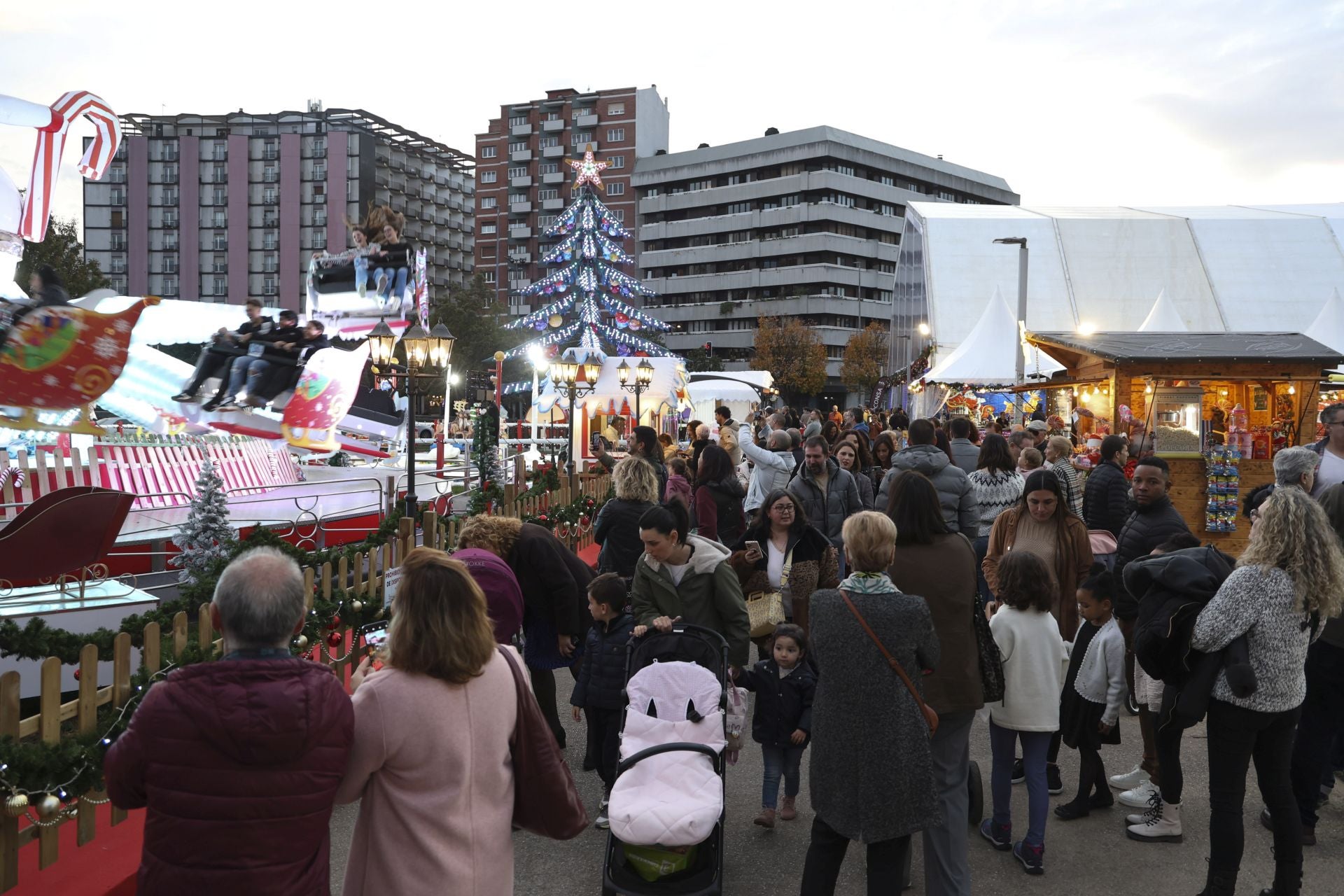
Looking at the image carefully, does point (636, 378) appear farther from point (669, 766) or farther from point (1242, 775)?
point (1242, 775)

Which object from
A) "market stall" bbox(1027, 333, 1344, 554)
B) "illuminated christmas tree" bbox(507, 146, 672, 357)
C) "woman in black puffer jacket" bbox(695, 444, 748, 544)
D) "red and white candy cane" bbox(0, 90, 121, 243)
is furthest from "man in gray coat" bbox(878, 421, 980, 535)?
"illuminated christmas tree" bbox(507, 146, 672, 357)

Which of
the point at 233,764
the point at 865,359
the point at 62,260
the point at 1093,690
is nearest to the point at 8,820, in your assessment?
the point at 233,764

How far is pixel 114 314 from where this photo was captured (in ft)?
39.3

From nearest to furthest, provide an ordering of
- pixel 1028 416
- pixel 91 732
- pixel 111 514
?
1. pixel 91 732
2. pixel 111 514
3. pixel 1028 416

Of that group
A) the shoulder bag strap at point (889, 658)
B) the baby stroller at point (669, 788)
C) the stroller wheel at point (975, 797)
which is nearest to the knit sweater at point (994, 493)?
the stroller wheel at point (975, 797)

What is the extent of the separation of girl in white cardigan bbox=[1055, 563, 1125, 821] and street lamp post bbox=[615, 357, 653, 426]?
16.7 metres

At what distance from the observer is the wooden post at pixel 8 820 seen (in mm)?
3764

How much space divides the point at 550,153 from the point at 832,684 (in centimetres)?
9037

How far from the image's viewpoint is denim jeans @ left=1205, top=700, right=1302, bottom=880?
3732mm

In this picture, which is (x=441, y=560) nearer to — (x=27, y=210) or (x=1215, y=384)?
(x=27, y=210)

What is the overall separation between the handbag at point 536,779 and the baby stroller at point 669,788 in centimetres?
89

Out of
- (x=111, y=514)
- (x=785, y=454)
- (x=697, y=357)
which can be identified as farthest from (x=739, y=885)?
(x=697, y=357)

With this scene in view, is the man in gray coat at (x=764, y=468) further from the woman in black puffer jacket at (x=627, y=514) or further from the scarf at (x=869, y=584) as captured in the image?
the scarf at (x=869, y=584)

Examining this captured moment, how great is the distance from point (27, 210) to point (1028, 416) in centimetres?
1812
